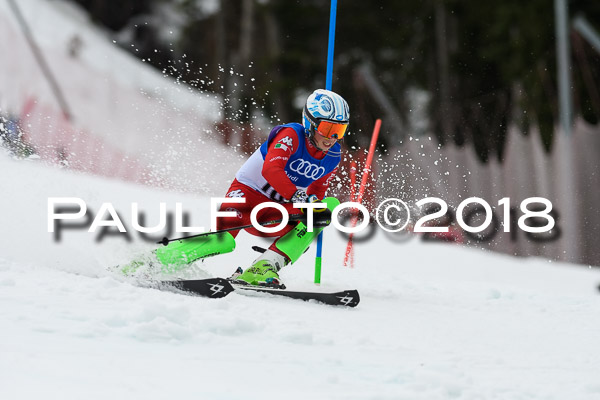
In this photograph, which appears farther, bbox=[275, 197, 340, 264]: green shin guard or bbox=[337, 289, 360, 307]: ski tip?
bbox=[275, 197, 340, 264]: green shin guard

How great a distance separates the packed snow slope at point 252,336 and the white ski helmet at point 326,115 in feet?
3.63

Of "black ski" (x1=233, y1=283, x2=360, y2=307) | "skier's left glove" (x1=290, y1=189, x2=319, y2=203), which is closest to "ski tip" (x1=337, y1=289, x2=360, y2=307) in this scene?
"black ski" (x1=233, y1=283, x2=360, y2=307)

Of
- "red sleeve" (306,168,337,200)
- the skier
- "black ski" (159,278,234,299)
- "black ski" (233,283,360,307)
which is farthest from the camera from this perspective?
"red sleeve" (306,168,337,200)

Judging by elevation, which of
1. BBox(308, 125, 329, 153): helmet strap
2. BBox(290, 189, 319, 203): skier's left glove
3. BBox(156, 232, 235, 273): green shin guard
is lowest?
BBox(156, 232, 235, 273): green shin guard

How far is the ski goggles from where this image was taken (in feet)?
16.3

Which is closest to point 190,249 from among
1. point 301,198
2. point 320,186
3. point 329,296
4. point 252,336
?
point 301,198

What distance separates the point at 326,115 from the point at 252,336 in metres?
1.84

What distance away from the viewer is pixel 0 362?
2.65 meters

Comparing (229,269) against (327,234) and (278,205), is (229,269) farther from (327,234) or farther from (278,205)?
(327,234)

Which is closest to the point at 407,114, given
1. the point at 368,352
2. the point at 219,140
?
the point at 219,140

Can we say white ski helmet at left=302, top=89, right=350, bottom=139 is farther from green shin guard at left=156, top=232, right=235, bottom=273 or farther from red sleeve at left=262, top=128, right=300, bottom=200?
green shin guard at left=156, top=232, right=235, bottom=273

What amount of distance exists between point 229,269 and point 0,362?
357cm

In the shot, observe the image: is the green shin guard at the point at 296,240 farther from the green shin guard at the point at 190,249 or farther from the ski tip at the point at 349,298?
the ski tip at the point at 349,298

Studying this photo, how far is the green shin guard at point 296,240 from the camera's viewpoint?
509 cm
